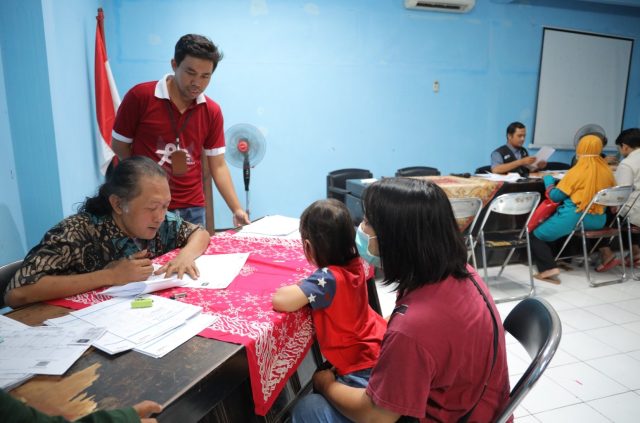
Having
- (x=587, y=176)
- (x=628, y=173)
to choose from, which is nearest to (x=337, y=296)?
(x=587, y=176)

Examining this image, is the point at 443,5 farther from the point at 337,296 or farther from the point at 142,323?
the point at 142,323

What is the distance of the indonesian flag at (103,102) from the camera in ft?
10.1

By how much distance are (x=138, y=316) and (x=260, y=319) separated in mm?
309

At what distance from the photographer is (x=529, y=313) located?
1097mm

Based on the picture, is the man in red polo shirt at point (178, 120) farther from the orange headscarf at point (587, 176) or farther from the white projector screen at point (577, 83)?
the white projector screen at point (577, 83)

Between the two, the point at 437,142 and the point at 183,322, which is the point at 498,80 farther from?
the point at 183,322

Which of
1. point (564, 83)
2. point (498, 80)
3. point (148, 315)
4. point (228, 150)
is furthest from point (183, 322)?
point (564, 83)

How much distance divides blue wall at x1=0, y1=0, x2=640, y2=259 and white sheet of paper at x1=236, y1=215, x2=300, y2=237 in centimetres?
203

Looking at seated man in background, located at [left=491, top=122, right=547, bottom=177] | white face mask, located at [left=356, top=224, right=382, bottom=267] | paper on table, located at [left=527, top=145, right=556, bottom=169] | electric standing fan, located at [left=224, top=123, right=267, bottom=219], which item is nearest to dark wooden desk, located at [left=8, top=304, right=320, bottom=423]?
white face mask, located at [left=356, top=224, right=382, bottom=267]

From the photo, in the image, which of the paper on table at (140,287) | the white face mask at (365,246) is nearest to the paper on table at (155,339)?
the paper on table at (140,287)

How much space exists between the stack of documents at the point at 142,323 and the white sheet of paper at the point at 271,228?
29.0 inches

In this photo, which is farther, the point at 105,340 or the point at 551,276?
the point at 551,276

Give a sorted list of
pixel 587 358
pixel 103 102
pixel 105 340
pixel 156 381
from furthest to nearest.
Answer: pixel 103 102 < pixel 587 358 < pixel 105 340 < pixel 156 381

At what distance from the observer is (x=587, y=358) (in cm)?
224
